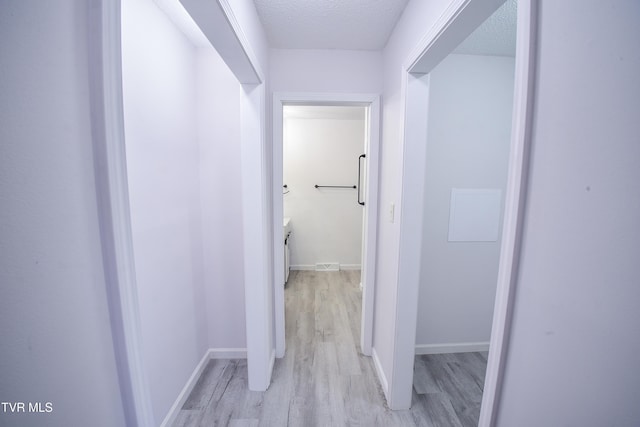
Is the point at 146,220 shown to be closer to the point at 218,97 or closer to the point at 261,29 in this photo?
the point at 218,97

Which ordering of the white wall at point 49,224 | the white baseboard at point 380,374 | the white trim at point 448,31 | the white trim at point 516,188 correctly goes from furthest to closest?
the white baseboard at point 380,374
the white trim at point 448,31
the white trim at point 516,188
the white wall at point 49,224

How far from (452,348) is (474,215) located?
→ 1178mm

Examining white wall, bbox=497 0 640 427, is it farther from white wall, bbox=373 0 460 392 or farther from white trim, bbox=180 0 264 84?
white trim, bbox=180 0 264 84

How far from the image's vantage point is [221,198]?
1.80 m

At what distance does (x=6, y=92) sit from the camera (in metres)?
0.31

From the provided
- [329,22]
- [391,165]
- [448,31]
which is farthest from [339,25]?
[391,165]

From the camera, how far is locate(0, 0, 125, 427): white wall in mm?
313

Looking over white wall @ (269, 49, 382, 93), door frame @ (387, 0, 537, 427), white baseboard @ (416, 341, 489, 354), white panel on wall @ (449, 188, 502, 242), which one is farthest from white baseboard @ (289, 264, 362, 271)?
white wall @ (269, 49, 382, 93)

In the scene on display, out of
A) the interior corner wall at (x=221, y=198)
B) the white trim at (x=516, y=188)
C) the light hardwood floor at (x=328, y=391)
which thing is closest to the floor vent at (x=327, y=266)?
the light hardwood floor at (x=328, y=391)

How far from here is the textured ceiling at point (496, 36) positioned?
4.30 ft

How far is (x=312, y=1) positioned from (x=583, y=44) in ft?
4.36

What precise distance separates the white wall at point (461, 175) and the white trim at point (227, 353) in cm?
150

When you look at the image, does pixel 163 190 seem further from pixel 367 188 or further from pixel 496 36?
pixel 496 36

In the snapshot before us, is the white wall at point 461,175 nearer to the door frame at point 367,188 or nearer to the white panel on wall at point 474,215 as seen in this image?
the white panel on wall at point 474,215
